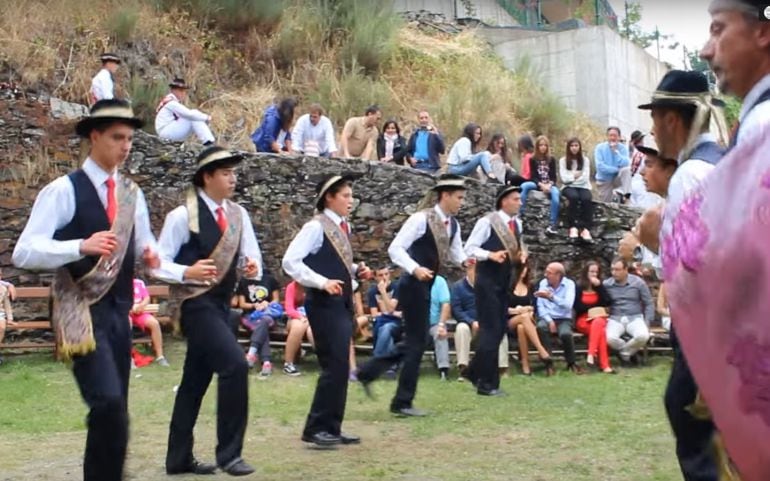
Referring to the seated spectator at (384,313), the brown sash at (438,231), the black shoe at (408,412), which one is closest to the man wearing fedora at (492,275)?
the brown sash at (438,231)

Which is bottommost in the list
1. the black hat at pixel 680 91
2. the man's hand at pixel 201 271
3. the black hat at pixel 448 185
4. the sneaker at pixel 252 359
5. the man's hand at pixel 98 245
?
the sneaker at pixel 252 359

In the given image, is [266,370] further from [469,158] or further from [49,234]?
[49,234]

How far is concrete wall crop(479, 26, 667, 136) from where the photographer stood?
23.0 m

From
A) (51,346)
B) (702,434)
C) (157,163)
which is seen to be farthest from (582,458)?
(157,163)

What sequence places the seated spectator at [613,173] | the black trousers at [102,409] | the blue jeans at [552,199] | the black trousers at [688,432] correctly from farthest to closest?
the seated spectator at [613,173] < the blue jeans at [552,199] < the black trousers at [102,409] < the black trousers at [688,432]

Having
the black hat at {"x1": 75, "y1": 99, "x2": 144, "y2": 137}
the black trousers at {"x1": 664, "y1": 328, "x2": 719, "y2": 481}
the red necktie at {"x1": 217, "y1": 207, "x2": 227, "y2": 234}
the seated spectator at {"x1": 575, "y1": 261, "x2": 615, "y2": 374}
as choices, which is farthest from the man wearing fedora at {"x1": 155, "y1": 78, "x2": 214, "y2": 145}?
the black trousers at {"x1": 664, "y1": 328, "x2": 719, "y2": 481}

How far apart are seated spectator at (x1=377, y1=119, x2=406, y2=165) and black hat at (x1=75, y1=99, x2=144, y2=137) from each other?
10.6 metres

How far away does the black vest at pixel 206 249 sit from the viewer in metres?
6.93

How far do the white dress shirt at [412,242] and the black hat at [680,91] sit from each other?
509 cm

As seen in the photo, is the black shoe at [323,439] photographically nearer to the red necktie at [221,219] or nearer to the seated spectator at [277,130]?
the red necktie at [221,219]

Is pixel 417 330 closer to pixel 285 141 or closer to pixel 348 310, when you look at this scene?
pixel 348 310

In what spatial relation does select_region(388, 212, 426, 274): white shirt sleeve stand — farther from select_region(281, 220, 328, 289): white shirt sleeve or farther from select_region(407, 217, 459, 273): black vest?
select_region(281, 220, 328, 289): white shirt sleeve

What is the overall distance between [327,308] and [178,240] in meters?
1.52

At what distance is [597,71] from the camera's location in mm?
23234
